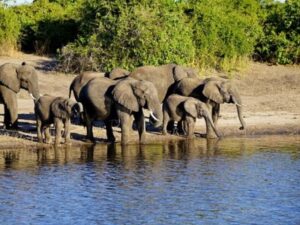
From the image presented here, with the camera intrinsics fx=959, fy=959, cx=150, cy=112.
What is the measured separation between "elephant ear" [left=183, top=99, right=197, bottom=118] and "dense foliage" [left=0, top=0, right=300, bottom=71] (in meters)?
6.97

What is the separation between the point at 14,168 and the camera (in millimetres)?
18703

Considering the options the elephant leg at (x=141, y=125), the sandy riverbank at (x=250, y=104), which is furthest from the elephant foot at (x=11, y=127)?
the elephant leg at (x=141, y=125)

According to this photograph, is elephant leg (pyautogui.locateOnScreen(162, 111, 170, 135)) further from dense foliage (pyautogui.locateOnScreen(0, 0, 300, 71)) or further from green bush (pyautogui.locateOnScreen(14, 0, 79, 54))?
green bush (pyautogui.locateOnScreen(14, 0, 79, 54))

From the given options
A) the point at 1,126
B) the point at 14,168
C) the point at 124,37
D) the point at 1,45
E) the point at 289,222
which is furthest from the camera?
the point at 1,45

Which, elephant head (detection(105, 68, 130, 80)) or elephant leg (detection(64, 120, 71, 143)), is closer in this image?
elephant leg (detection(64, 120, 71, 143))

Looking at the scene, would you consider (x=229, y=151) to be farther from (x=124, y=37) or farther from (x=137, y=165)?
(x=124, y=37)

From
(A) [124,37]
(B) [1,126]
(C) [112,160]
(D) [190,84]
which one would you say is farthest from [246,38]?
(C) [112,160]

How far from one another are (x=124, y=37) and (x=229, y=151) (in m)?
10.1

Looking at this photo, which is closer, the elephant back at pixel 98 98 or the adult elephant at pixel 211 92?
the elephant back at pixel 98 98

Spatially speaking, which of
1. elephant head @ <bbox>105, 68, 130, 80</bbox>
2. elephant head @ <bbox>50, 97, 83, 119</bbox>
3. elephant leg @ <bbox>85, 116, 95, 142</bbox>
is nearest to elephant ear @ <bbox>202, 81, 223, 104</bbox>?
elephant head @ <bbox>105, 68, 130, 80</bbox>

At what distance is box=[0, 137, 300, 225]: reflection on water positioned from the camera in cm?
1438

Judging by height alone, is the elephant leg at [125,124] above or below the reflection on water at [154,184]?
above

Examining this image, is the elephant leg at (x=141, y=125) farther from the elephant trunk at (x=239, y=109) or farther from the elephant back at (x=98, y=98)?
the elephant trunk at (x=239, y=109)

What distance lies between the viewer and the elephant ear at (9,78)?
75.5 ft
